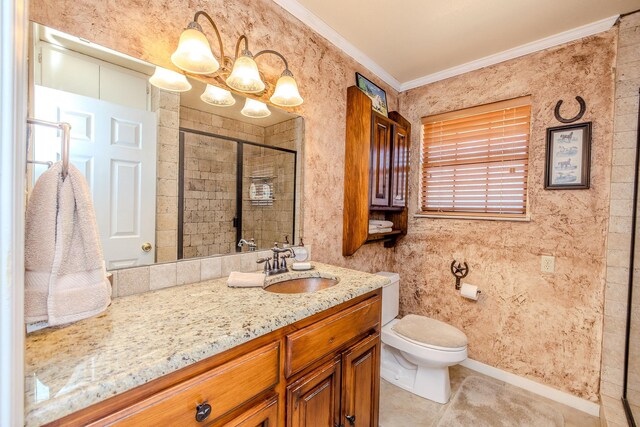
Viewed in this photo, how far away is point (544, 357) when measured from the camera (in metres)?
1.95

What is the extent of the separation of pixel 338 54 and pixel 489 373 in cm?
272

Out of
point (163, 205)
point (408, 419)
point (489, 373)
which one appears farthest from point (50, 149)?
point (489, 373)

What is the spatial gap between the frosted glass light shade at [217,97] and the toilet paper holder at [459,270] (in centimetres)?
212

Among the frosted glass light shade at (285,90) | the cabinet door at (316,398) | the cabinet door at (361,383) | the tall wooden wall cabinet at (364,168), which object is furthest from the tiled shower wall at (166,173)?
the tall wooden wall cabinet at (364,168)

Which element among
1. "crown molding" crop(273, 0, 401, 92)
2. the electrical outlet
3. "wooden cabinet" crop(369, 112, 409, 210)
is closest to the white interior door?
"crown molding" crop(273, 0, 401, 92)

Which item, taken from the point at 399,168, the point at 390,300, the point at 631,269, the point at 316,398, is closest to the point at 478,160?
the point at 399,168

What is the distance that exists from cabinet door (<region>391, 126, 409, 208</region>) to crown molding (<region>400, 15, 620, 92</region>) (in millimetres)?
541

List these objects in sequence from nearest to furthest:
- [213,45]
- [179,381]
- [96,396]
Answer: [96,396]
[179,381]
[213,45]

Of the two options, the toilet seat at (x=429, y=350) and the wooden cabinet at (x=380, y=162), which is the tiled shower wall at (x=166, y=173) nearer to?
the wooden cabinet at (x=380, y=162)

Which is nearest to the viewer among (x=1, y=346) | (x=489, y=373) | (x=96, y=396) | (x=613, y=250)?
(x=1, y=346)

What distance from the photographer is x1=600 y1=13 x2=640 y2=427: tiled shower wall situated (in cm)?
162

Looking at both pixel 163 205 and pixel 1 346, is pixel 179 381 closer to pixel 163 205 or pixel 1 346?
pixel 1 346

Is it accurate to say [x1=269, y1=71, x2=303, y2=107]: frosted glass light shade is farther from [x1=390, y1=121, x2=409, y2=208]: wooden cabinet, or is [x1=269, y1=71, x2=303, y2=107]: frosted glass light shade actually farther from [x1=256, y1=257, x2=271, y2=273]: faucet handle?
[x1=390, y1=121, x2=409, y2=208]: wooden cabinet

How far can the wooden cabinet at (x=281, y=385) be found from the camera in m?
0.62
